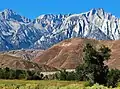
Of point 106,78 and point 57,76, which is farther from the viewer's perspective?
point 57,76

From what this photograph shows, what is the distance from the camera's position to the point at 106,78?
4663 inches

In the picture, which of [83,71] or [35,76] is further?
[35,76]

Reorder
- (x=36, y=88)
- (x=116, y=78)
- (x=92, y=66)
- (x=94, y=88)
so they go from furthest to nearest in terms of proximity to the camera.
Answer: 1. (x=116, y=78)
2. (x=92, y=66)
3. (x=36, y=88)
4. (x=94, y=88)

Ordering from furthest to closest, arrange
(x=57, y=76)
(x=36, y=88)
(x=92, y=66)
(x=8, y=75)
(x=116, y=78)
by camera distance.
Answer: (x=57, y=76) → (x=8, y=75) → (x=116, y=78) → (x=92, y=66) → (x=36, y=88)

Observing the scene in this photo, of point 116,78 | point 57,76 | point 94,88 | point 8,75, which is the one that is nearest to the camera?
point 94,88

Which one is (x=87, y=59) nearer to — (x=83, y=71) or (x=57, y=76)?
(x=83, y=71)

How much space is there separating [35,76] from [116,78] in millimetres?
57447

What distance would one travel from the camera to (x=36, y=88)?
57.1 meters

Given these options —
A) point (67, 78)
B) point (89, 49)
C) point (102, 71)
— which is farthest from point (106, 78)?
point (67, 78)

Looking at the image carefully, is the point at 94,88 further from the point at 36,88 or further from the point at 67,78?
the point at 67,78

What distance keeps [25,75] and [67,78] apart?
1825cm

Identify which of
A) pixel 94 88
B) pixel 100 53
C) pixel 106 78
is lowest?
pixel 94 88

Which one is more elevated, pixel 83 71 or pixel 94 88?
pixel 83 71

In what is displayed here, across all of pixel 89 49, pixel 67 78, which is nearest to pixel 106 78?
pixel 89 49
